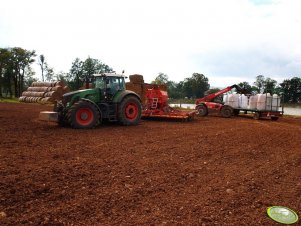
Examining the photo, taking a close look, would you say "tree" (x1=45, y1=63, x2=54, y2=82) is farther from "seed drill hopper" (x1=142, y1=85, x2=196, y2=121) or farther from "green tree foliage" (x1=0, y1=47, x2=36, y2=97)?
"seed drill hopper" (x1=142, y1=85, x2=196, y2=121)

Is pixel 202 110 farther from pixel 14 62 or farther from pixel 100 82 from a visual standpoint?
pixel 14 62

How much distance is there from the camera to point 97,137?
31.1 ft

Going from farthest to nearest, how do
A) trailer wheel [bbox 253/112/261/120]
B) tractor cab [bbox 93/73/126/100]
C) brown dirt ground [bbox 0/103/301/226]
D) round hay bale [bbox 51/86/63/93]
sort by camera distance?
round hay bale [bbox 51/86/63/93] → trailer wheel [bbox 253/112/261/120] → tractor cab [bbox 93/73/126/100] → brown dirt ground [bbox 0/103/301/226]

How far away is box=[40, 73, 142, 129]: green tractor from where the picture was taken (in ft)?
37.3

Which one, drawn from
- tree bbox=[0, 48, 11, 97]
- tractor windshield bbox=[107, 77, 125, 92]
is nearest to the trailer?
tractor windshield bbox=[107, 77, 125, 92]

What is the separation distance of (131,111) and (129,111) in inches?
4.0

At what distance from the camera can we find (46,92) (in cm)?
3562

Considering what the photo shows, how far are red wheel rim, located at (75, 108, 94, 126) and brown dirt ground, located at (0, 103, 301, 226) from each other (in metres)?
2.43

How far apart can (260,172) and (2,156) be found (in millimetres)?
5388

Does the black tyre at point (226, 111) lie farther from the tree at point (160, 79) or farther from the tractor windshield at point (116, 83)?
the tree at point (160, 79)

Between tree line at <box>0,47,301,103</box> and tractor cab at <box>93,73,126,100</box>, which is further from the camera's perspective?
tree line at <box>0,47,301,103</box>

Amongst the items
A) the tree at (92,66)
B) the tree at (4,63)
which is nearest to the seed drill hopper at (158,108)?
the tree at (4,63)

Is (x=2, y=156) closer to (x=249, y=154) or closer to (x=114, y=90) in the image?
(x=249, y=154)

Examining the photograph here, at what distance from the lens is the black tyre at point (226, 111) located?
19.6 m
